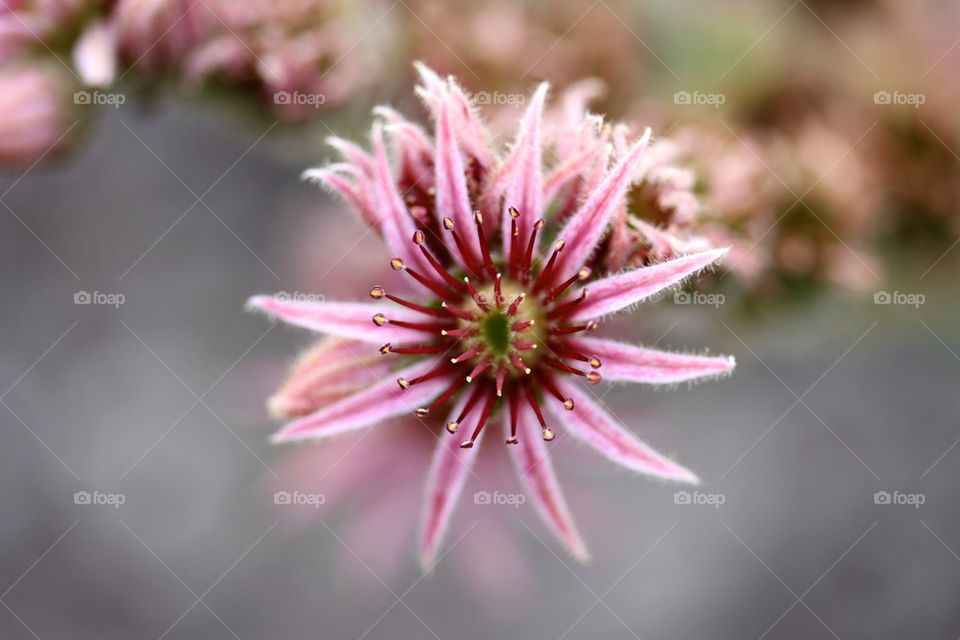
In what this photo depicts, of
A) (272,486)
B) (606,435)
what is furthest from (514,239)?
(272,486)

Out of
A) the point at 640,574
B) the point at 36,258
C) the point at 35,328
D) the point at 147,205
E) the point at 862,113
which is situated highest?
the point at 862,113

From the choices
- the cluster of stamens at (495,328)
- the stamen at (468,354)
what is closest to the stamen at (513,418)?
the cluster of stamens at (495,328)

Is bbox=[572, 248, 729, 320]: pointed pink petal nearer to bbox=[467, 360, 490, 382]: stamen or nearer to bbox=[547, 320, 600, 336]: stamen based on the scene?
bbox=[547, 320, 600, 336]: stamen

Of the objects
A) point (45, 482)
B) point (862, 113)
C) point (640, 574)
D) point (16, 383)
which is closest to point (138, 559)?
point (45, 482)

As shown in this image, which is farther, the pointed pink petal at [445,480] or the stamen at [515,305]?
the pointed pink petal at [445,480]

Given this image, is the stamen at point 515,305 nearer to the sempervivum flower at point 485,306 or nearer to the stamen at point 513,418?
the sempervivum flower at point 485,306

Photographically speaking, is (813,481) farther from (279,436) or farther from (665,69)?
(279,436)

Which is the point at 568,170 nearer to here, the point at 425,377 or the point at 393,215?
the point at 393,215
